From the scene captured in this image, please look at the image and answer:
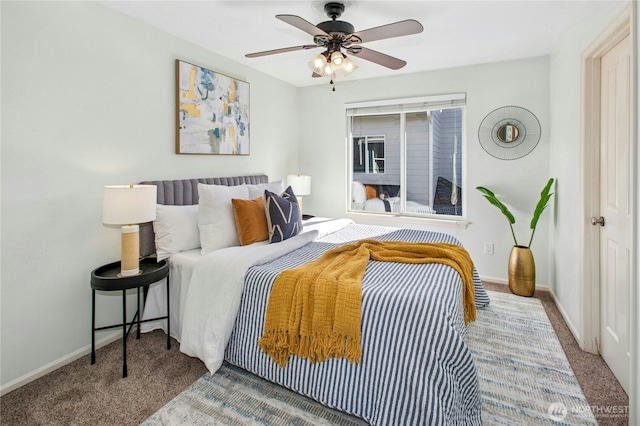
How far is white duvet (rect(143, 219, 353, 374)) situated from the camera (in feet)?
7.02

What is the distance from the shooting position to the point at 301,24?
2158 millimetres

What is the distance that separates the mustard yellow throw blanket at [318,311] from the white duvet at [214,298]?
287mm

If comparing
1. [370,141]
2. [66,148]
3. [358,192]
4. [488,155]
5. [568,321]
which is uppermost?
[370,141]

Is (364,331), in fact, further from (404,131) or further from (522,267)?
(404,131)

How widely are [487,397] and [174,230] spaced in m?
2.35

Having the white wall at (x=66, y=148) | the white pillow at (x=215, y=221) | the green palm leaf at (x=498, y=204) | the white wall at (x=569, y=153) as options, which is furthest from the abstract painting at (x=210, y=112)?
the white wall at (x=569, y=153)

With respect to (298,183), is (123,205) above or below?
below

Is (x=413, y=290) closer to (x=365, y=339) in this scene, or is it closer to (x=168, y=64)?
(x=365, y=339)

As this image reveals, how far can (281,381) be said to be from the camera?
1.98m

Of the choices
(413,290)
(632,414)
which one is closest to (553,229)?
(632,414)

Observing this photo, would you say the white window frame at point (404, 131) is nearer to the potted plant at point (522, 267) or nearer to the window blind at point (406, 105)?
the window blind at point (406, 105)

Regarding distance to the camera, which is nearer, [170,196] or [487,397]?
[487,397]

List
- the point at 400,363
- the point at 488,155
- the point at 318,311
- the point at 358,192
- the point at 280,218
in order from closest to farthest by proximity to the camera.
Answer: the point at 400,363 < the point at 318,311 < the point at 280,218 < the point at 488,155 < the point at 358,192

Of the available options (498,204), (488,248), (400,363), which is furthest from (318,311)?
(488,248)
